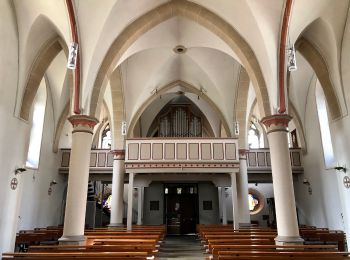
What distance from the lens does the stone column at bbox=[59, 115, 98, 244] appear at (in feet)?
28.6

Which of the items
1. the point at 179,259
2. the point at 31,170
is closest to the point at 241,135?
the point at 179,259

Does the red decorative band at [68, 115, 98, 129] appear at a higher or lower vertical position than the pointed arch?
lower

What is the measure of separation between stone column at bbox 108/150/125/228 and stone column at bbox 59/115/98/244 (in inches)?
211

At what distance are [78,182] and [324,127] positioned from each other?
11482 millimetres

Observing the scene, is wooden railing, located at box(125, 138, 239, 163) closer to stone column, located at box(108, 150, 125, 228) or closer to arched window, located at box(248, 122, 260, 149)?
stone column, located at box(108, 150, 125, 228)

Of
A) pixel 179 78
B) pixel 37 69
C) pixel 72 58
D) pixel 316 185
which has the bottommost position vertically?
pixel 316 185

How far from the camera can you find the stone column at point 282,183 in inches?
336

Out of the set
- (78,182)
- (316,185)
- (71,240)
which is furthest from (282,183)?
(316,185)

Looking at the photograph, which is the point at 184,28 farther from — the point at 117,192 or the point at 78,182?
the point at 117,192

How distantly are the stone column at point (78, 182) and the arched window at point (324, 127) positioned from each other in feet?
34.9

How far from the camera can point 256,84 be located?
33.8ft

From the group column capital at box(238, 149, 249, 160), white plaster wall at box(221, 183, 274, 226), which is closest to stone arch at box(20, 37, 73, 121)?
column capital at box(238, 149, 249, 160)

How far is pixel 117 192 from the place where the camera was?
14500mm

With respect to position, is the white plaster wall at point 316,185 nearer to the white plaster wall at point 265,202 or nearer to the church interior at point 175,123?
the church interior at point 175,123
